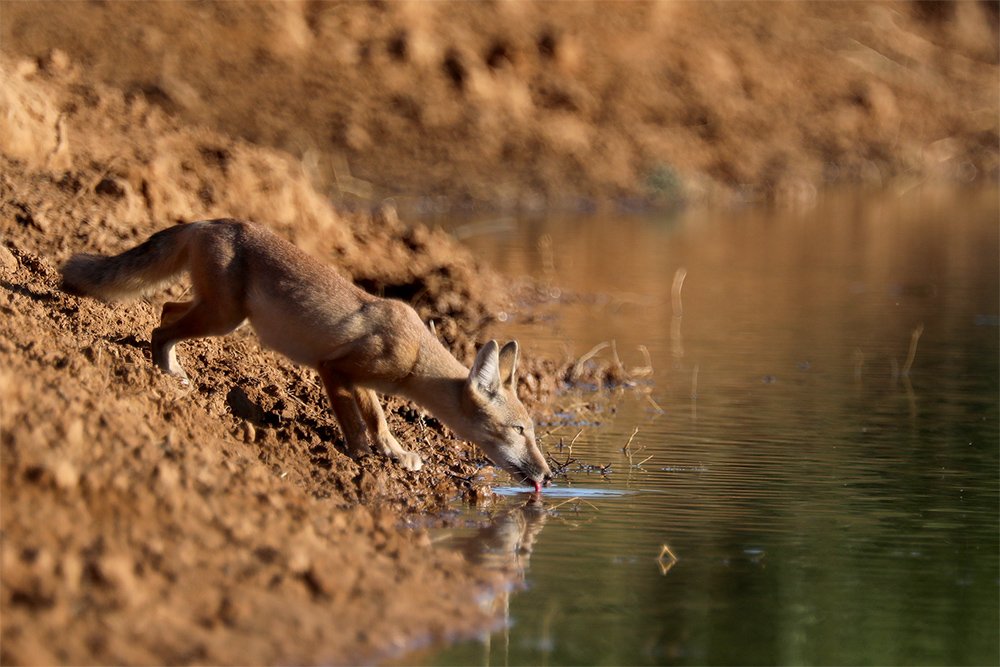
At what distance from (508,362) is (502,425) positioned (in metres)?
0.40

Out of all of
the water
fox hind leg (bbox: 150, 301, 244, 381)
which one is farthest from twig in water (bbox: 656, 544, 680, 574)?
fox hind leg (bbox: 150, 301, 244, 381)

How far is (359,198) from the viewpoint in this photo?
Result: 29734mm

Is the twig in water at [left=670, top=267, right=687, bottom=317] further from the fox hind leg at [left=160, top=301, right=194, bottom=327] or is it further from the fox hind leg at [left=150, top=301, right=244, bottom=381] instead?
the fox hind leg at [left=150, top=301, right=244, bottom=381]

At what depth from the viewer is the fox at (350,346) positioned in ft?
31.6

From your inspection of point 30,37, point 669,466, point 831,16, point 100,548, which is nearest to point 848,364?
point 669,466

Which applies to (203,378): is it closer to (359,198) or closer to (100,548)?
(100,548)

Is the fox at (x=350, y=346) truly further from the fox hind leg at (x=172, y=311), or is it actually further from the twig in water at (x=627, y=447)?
the twig in water at (x=627, y=447)

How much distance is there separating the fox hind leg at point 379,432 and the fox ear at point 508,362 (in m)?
0.74

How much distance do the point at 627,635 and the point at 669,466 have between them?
3612mm

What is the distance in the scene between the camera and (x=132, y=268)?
10258 mm

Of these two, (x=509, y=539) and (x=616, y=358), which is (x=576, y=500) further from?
(x=616, y=358)

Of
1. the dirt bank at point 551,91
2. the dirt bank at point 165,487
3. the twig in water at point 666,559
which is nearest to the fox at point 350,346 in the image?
the dirt bank at point 165,487

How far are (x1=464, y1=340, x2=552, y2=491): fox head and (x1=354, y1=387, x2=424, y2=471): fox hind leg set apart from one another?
44 centimetres

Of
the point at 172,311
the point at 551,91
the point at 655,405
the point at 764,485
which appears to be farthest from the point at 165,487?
the point at 551,91
